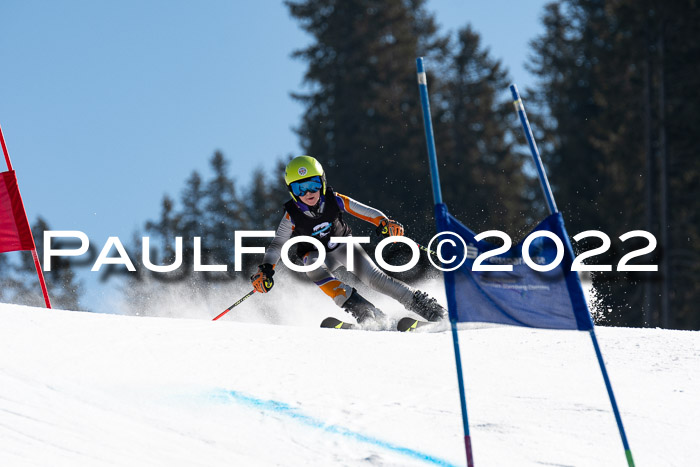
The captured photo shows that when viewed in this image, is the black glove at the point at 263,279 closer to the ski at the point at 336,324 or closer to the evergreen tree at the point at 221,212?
the ski at the point at 336,324

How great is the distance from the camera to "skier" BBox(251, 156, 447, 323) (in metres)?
7.64

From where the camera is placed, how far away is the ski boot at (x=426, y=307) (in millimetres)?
7871

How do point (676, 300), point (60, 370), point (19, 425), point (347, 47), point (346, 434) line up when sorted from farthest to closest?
point (347, 47) < point (676, 300) < point (60, 370) < point (346, 434) < point (19, 425)

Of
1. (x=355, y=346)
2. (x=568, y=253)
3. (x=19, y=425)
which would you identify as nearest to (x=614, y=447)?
(x=568, y=253)

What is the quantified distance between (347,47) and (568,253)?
29.9 m

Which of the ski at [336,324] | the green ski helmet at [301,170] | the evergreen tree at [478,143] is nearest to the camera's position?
the green ski helmet at [301,170]

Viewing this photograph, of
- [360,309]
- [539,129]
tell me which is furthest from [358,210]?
[539,129]

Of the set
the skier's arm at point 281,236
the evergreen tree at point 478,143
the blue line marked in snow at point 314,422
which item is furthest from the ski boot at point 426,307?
the evergreen tree at point 478,143

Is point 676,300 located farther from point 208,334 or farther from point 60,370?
point 60,370

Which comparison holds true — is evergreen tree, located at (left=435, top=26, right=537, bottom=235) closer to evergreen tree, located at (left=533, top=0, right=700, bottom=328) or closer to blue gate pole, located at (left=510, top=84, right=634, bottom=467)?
evergreen tree, located at (left=533, top=0, right=700, bottom=328)

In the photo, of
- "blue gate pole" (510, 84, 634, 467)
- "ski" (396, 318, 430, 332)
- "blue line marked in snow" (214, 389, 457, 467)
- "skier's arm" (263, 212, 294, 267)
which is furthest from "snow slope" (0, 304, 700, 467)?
"skier's arm" (263, 212, 294, 267)

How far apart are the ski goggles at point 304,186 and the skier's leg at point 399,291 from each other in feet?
2.99

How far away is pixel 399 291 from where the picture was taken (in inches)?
315

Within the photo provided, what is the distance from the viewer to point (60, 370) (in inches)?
196
